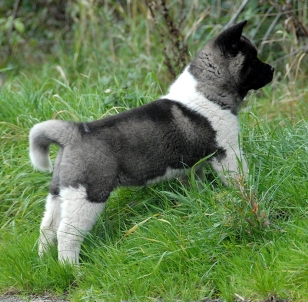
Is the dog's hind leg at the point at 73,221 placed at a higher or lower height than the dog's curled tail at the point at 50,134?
lower

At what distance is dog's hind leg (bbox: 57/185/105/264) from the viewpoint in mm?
4480

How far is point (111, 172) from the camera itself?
4.57 metres

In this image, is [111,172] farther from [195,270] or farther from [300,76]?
[300,76]

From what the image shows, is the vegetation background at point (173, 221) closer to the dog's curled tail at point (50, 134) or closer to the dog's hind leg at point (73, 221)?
the dog's hind leg at point (73, 221)

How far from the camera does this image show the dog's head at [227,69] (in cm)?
507

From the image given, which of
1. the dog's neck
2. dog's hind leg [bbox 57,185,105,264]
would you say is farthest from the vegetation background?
the dog's neck

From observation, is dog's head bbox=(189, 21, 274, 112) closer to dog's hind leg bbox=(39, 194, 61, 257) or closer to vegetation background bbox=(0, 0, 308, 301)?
vegetation background bbox=(0, 0, 308, 301)

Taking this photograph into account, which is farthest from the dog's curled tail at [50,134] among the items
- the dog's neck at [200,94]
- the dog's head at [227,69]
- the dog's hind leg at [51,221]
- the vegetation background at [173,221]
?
the dog's head at [227,69]

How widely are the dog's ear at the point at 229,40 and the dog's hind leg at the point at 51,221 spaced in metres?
1.69

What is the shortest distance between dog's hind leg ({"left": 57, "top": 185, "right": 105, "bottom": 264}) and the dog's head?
1.28 metres

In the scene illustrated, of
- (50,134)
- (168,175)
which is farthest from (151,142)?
(50,134)

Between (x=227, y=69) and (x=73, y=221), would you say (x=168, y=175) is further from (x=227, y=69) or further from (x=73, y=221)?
(x=227, y=69)

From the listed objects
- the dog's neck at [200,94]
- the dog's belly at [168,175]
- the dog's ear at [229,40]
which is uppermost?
the dog's ear at [229,40]

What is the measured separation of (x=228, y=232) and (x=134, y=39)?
5.08 m
